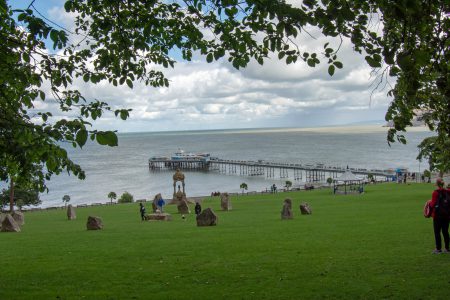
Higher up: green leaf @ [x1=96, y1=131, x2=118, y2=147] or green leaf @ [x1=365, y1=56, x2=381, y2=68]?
green leaf @ [x1=365, y1=56, x2=381, y2=68]

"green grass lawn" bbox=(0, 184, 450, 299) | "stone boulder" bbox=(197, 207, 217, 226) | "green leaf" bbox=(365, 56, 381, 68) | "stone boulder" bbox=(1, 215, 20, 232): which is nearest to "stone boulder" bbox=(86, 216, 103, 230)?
"stone boulder" bbox=(1, 215, 20, 232)

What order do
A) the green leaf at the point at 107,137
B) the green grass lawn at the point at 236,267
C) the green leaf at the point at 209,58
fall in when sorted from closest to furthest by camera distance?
the green leaf at the point at 107,137, the green leaf at the point at 209,58, the green grass lawn at the point at 236,267

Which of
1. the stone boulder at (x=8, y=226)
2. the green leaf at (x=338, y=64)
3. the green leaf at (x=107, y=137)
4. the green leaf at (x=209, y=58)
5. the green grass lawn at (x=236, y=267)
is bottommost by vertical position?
the stone boulder at (x=8, y=226)

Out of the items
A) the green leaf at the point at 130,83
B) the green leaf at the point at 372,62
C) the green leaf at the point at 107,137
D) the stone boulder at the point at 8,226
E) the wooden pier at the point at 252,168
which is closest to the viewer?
the green leaf at the point at 107,137

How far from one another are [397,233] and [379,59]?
10.6 meters

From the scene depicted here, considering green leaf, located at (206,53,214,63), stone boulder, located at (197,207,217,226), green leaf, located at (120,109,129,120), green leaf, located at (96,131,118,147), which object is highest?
green leaf, located at (206,53,214,63)

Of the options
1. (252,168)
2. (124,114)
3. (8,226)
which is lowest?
(8,226)

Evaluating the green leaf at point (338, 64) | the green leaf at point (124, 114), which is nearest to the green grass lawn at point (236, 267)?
the green leaf at point (124, 114)

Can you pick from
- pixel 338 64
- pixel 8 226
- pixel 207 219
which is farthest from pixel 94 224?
pixel 338 64

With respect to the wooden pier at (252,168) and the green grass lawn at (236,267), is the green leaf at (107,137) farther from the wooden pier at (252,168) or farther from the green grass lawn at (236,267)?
the wooden pier at (252,168)

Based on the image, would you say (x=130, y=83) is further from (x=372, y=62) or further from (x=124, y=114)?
(x=372, y=62)

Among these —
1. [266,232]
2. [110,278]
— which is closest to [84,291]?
[110,278]

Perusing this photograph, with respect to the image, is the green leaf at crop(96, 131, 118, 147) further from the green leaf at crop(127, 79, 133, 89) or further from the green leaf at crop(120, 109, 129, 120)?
the green leaf at crop(127, 79, 133, 89)

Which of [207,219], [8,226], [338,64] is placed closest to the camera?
[338,64]
